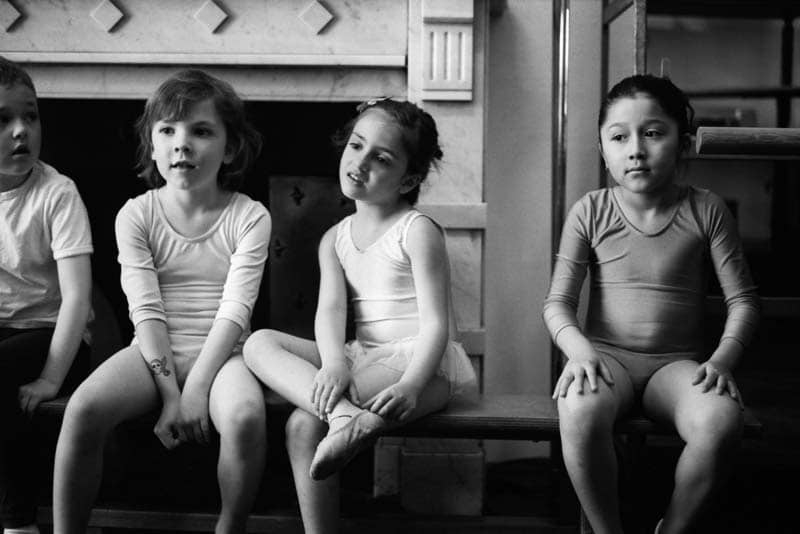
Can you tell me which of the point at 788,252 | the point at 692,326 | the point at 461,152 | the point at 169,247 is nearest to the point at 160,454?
the point at 169,247

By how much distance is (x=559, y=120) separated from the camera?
78.1 inches

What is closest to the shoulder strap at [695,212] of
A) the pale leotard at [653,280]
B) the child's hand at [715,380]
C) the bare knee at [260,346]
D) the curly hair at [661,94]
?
the pale leotard at [653,280]

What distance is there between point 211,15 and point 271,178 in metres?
0.52

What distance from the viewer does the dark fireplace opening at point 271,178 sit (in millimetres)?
2326

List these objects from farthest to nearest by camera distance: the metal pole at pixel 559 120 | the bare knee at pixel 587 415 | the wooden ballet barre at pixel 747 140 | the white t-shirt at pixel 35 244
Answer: the metal pole at pixel 559 120
the white t-shirt at pixel 35 244
the bare knee at pixel 587 415
the wooden ballet barre at pixel 747 140

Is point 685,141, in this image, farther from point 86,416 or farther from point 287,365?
point 86,416

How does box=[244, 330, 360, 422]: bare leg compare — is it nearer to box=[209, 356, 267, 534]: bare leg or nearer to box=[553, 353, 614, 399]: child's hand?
box=[209, 356, 267, 534]: bare leg

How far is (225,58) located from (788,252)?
95.0 inches

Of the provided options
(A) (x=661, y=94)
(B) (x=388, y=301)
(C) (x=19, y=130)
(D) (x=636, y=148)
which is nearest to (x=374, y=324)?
(B) (x=388, y=301)

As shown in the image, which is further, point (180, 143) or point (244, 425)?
point (180, 143)

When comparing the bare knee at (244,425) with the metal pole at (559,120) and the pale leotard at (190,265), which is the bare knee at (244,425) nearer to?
the pale leotard at (190,265)

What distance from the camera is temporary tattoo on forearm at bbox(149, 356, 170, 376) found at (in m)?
1.56

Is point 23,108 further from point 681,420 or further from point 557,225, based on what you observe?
point 681,420

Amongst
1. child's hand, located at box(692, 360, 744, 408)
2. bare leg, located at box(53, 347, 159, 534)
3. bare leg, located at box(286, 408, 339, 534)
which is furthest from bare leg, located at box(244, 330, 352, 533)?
child's hand, located at box(692, 360, 744, 408)
